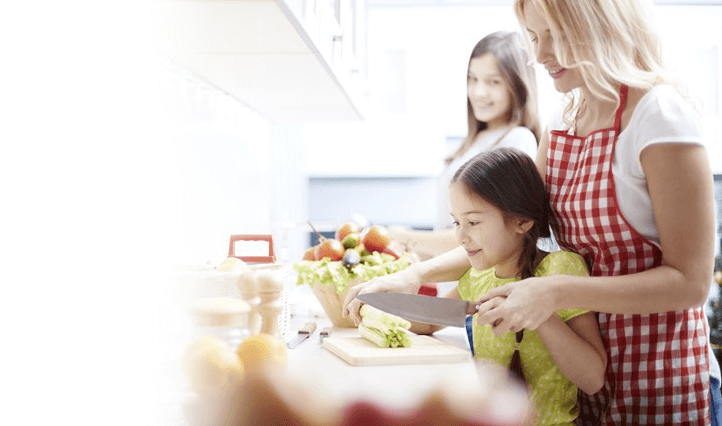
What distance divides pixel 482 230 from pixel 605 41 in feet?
1.02

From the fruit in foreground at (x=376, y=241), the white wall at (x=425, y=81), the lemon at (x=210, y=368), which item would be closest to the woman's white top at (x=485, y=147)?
the fruit in foreground at (x=376, y=241)

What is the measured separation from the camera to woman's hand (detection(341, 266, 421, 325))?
3.61ft

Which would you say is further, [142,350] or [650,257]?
[650,257]

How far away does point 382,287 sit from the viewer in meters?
1.10

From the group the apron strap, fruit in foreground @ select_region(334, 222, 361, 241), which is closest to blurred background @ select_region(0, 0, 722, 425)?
the apron strap

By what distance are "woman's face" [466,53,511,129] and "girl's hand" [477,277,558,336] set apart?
3.43ft

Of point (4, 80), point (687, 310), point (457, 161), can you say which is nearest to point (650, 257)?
point (687, 310)

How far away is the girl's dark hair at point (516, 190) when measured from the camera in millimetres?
1011

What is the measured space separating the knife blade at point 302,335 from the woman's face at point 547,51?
559 mm

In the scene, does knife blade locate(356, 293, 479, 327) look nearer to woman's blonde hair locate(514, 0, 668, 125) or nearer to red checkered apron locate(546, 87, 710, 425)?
red checkered apron locate(546, 87, 710, 425)

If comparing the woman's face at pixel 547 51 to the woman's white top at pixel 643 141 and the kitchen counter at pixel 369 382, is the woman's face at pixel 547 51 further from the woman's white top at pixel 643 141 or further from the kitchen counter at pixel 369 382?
the kitchen counter at pixel 369 382

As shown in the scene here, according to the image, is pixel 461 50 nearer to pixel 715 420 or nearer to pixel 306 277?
pixel 306 277

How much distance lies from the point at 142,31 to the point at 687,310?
2.63 feet

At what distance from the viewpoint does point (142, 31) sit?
2.66ft
